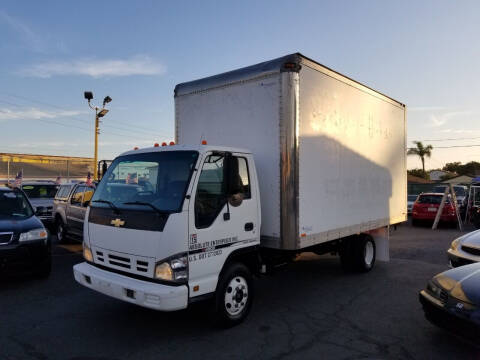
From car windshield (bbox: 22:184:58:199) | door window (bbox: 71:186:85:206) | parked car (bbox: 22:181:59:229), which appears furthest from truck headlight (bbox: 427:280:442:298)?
car windshield (bbox: 22:184:58:199)

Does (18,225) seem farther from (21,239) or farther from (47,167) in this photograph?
(47,167)

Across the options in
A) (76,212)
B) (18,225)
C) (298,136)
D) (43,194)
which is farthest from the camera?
(43,194)

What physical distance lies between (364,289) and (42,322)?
5.00 metres

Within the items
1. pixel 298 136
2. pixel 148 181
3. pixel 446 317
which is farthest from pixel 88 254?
pixel 446 317

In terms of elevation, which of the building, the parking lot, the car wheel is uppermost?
the building

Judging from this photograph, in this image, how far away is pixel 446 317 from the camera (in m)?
3.94

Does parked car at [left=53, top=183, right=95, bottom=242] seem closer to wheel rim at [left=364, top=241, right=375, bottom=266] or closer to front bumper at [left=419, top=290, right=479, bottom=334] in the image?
wheel rim at [left=364, top=241, right=375, bottom=266]

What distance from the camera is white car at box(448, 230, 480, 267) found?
20.0ft

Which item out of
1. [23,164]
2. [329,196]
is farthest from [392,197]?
[23,164]

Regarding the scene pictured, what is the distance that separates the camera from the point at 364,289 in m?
6.48

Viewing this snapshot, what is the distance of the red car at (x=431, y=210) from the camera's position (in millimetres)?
15672

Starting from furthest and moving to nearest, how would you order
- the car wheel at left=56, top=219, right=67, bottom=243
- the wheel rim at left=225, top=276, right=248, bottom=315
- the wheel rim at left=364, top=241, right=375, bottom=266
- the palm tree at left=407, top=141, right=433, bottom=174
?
the palm tree at left=407, top=141, right=433, bottom=174 → the car wheel at left=56, top=219, right=67, bottom=243 → the wheel rim at left=364, top=241, right=375, bottom=266 → the wheel rim at left=225, top=276, right=248, bottom=315

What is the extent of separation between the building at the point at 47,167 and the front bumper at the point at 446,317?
2320cm

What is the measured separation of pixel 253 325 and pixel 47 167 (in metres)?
23.8
